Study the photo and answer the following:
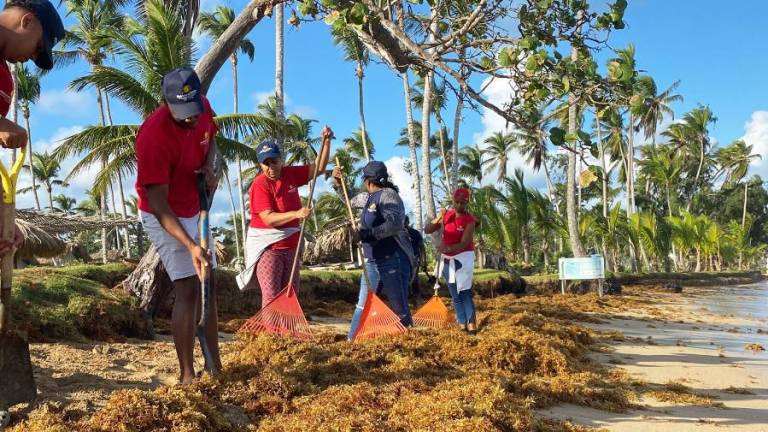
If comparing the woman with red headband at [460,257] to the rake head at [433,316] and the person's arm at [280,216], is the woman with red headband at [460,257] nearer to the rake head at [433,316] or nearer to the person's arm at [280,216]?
the rake head at [433,316]

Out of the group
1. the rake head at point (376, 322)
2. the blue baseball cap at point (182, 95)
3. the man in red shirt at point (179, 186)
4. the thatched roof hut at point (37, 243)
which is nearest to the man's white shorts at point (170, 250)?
the man in red shirt at point (179, 186)

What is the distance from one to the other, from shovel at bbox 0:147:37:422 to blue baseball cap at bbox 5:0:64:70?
378mm

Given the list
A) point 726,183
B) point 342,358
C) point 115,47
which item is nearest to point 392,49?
point 342,358

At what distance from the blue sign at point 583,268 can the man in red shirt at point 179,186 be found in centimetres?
1279

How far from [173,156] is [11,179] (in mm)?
795

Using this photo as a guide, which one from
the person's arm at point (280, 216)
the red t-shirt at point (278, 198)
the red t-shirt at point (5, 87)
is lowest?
the person's arm at point (280, 216)

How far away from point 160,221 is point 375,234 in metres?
2.18

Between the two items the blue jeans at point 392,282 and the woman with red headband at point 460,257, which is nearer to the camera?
the blue jeans at point 392,282

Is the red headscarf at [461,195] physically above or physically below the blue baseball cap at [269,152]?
below

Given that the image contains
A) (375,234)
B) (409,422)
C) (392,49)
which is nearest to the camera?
(409,422)

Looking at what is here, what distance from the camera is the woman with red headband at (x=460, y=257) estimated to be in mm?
5805

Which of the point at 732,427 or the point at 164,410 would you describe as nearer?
the point at 164,410

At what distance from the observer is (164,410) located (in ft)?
7.87

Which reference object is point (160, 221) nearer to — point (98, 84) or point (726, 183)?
point (98, 84)
